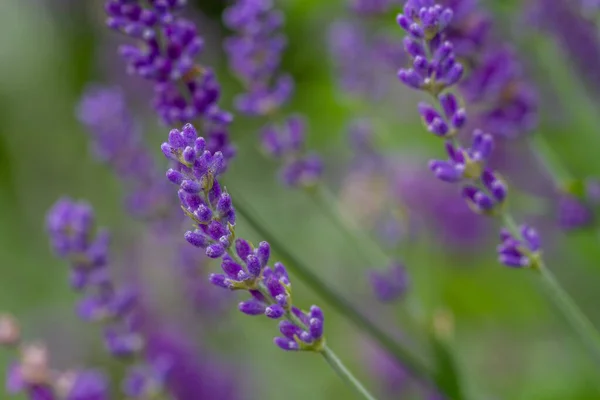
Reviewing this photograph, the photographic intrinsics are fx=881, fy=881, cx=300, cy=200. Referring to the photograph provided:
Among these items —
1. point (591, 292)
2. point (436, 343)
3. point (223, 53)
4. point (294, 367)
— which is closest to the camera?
point (436, 343)

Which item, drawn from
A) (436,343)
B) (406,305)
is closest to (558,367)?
(406,305)

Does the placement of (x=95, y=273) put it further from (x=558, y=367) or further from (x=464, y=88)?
(x=558, y=367)

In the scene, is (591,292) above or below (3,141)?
above

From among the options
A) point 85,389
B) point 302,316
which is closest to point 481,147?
point 302,316

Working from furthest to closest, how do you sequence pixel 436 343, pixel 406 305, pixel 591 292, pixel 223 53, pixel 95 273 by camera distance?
pixel 223 53 < pixel 591 292 < pixel 406 305 < pixel 95 273 < pixel 436 343

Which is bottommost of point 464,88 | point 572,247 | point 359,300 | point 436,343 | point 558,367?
point 359,300

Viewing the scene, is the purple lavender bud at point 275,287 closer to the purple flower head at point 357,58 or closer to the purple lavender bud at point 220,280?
the purple lavender bud at point 220,280

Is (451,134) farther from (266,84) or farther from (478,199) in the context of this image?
(266,84)
